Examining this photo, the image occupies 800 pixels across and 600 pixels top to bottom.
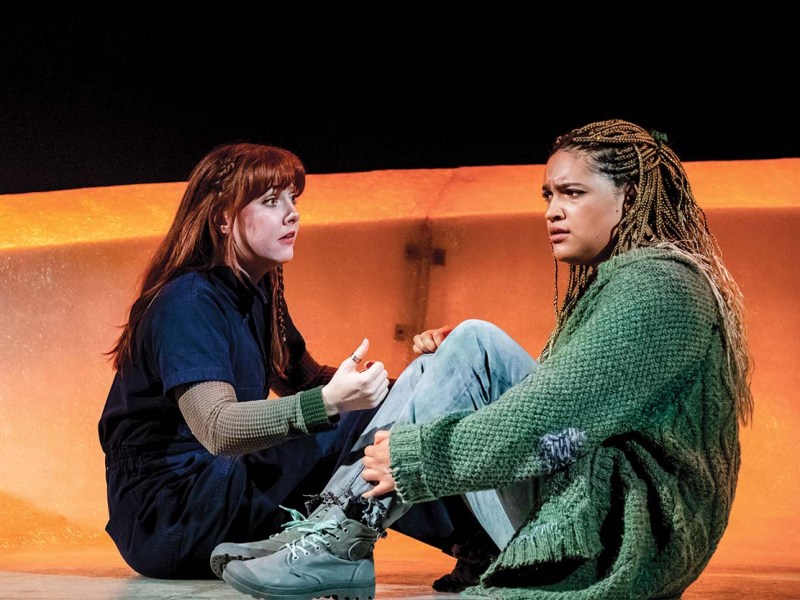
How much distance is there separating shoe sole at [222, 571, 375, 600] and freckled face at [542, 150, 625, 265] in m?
0.57

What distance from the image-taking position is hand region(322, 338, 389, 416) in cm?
151

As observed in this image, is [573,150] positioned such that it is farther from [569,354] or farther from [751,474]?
[751,474]

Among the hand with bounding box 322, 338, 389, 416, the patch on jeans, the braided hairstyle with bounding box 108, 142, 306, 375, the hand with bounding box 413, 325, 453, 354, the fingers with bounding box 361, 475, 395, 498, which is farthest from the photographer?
the braided hairstyle with bounding box 108, 142, 306, 375

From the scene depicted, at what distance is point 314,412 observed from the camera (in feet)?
5.08

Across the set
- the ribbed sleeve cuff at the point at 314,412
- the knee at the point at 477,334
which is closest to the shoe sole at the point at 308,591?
the ribbed sleeve cuff at the point at 314,412

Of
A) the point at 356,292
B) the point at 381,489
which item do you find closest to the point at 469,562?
the point at 381,489

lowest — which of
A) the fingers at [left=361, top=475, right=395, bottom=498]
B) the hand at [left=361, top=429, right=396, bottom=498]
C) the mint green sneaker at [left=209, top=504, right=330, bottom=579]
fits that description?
the mint green sneaker at [left=209, top=504, right=330, bottom=579]

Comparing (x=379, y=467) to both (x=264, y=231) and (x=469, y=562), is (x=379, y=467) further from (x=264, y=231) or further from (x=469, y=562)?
(x=264, y=231)

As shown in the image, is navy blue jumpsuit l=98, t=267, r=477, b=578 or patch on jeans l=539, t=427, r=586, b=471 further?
navy blue jumpsuit l=98, t=267, r=477, b=578

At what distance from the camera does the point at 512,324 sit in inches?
118

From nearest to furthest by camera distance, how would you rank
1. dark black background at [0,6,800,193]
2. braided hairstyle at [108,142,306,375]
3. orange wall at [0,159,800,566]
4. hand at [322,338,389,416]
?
hand at [322,338,389,416] < braided hairstyle at [108,142,306,375] < orange wall at [0,159,800,566] < dark black background at [0,6,800,193]

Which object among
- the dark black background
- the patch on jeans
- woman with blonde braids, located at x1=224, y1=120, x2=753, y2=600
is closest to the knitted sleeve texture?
woman with blonde braids, located at x1=224, y1=120, x2=753, y2=600

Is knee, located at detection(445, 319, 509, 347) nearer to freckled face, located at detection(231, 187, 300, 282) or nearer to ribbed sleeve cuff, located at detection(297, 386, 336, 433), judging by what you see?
ribbed sleeve cuff, located at detection(297, 386, 336, 433)

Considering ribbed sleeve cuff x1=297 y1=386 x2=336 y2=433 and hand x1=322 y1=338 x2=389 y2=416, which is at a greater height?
hand x1=322 y1=338 x2=389 y2=416
